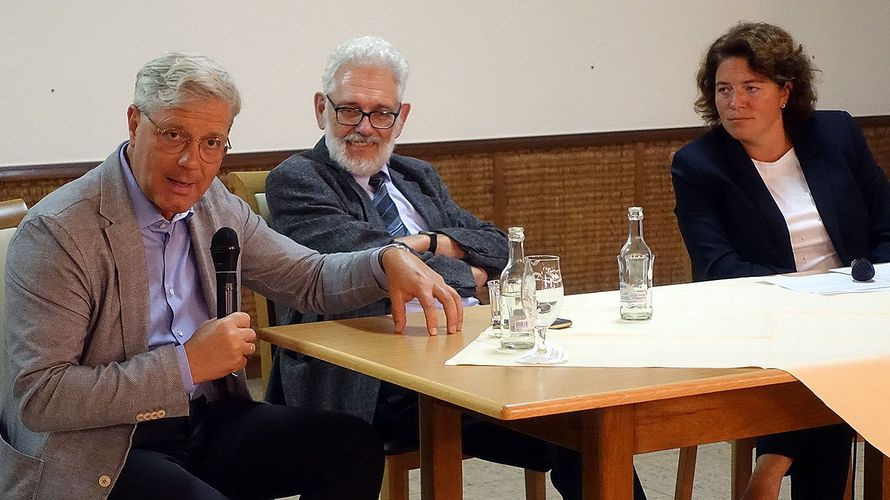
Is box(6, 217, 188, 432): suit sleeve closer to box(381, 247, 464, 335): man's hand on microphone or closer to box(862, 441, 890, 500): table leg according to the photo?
box(381, 247, 464, 335): man's hand on microphone

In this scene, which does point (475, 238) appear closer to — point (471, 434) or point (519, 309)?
point (471, 434)

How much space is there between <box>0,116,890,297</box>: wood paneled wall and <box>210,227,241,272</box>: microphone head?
2.75 m

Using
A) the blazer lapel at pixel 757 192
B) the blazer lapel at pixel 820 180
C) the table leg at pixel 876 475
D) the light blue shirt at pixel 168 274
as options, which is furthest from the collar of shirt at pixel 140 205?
the blazer lapel at pixel 820 180

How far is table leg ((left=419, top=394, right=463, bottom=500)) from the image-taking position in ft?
6.98

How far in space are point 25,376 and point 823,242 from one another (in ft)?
7.02

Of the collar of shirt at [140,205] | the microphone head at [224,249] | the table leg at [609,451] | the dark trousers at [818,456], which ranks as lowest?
the dark trousers at [818,456]

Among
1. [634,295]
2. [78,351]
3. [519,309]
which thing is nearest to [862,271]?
[634,295]

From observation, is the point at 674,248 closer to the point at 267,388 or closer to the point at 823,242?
the point at 823,242

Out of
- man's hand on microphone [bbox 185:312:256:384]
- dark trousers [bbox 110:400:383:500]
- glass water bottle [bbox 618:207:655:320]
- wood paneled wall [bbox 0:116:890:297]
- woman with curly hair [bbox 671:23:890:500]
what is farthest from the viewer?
wood paneled wall [bbox 0:116:890:297]

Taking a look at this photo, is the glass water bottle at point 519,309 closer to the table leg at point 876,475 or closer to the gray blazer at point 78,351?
the gray blazer at point 78,351

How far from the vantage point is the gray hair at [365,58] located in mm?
2934

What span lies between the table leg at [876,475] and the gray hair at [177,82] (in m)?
1.44

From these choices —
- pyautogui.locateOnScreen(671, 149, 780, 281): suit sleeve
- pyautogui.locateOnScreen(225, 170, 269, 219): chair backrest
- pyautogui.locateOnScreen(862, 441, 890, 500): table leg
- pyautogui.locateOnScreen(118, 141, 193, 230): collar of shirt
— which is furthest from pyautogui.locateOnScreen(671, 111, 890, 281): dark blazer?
pyautogui.locateOnScreen(118, 141, 193, 230): collar of shirt

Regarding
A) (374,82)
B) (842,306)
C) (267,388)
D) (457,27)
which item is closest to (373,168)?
(374,82)
